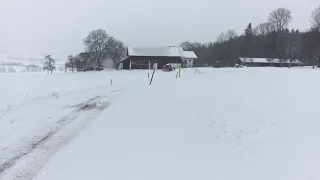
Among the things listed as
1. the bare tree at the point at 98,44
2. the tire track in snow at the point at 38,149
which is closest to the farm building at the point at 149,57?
the bare tree at the point at 98,44

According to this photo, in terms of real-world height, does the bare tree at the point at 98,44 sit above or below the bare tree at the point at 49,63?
above

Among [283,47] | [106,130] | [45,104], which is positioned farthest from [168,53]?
[106,130]

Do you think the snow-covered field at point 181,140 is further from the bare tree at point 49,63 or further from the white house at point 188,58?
the bare tree at point 49,63

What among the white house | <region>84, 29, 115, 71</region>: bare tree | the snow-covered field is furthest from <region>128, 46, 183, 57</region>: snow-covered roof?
the snow-covered field

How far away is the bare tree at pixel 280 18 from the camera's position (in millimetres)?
97125

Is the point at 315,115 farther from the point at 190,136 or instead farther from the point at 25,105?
the point at 25,105

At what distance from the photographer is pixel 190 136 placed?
880 cm

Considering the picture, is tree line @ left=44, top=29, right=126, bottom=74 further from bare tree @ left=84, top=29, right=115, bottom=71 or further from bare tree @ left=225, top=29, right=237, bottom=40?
bare tree @ left=225, top=29, right=237, bottom=40

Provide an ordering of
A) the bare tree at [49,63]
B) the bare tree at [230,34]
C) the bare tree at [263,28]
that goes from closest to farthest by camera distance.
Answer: the bare tree at [49,63]
the bare tree at [263,28]
the bare tree at [230,34]

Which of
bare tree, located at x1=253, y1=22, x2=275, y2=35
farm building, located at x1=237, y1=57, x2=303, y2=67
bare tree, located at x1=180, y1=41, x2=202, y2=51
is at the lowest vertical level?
farm building, located at x1=237, y1=57, x2=303, y2=67

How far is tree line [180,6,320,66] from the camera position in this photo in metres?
77.4

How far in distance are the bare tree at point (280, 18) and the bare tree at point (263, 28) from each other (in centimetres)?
425

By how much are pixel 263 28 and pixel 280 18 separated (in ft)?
56.2

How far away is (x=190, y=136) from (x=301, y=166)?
377cm
